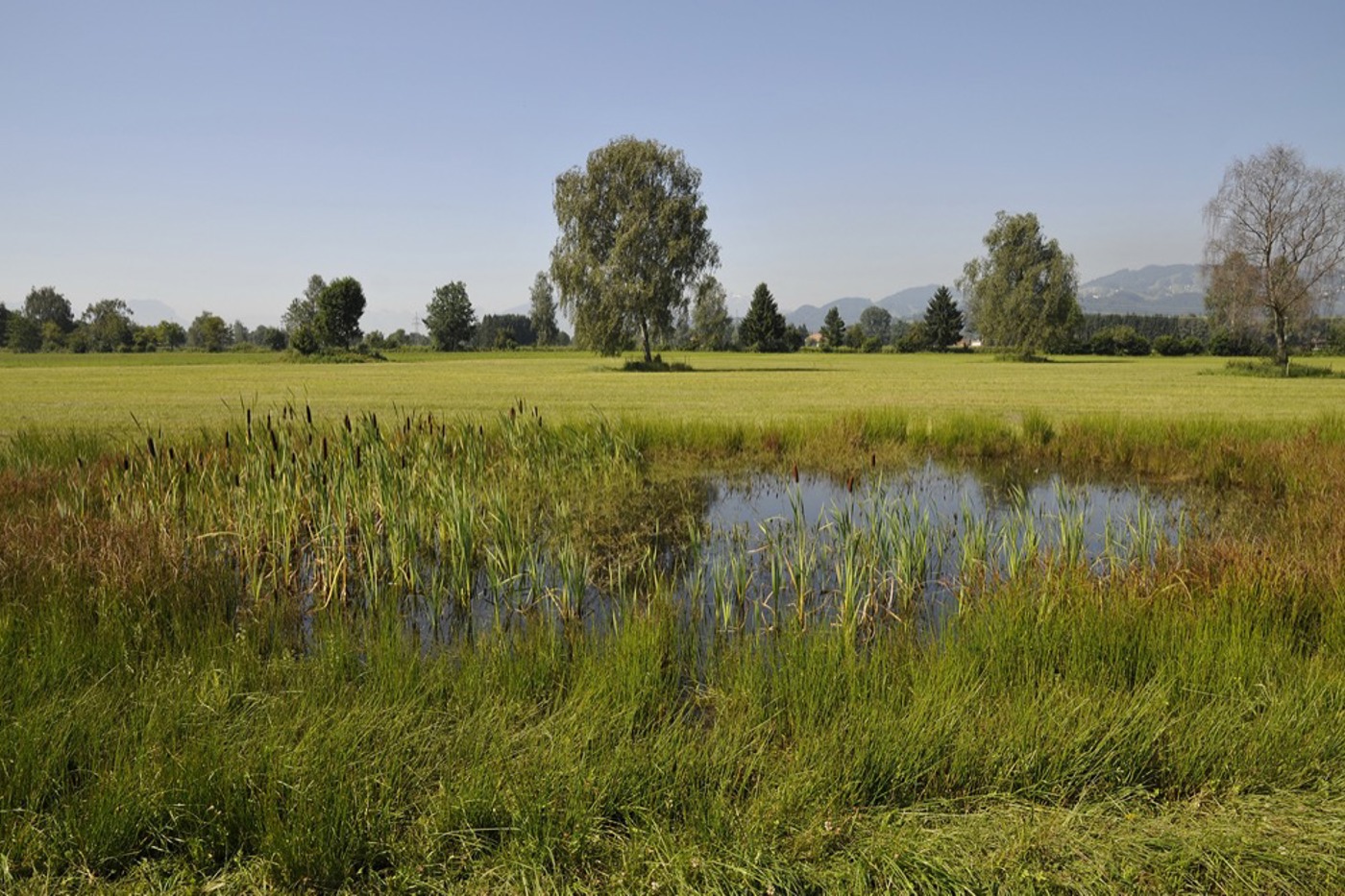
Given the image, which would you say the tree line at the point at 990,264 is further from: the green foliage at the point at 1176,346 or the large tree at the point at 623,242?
the green foliage at the point at 1176,346

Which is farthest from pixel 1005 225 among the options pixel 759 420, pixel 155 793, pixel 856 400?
→ pixel 155 793

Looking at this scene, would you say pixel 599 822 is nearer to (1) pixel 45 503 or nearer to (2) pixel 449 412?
(1) pixel 45 503

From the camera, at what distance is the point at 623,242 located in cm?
4472

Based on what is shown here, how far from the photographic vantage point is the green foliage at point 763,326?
9144 centimetres

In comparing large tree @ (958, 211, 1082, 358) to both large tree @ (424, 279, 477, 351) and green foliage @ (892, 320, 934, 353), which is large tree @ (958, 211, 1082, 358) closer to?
green foliage @ (892, 320, 934, 353)

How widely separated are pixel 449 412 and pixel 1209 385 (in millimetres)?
29255

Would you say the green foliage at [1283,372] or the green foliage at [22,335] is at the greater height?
the green foliage at [22,335]

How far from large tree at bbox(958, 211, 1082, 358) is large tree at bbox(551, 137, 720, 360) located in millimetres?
29871

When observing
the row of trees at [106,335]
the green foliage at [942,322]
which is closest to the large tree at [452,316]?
the row of trees at [106,335]

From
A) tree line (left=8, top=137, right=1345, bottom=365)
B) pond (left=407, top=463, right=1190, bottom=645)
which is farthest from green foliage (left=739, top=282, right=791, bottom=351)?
pond (left=407, top=463, right=1190, bottom=645)

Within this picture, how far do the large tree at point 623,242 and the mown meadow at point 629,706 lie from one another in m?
38.0

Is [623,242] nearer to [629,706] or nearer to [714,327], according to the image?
[629,706]

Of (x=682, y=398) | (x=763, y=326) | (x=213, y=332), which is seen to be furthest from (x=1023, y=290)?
(x=213, y=332)

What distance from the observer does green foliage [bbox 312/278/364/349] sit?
85.6 m
